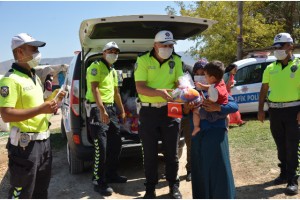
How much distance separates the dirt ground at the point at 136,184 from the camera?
4311 millimetres

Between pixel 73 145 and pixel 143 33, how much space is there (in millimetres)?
1939

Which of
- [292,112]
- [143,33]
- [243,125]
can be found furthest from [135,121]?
[243,125]

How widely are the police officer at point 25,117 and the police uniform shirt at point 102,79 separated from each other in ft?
5.03

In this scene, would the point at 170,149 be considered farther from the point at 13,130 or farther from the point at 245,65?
the point at 245,65

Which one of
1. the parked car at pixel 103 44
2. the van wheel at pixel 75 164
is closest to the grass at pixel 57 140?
the van wheel at pixel 75 164

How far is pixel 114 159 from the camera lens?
4789 millimetres

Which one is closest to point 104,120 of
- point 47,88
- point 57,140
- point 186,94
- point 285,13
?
point 47,88

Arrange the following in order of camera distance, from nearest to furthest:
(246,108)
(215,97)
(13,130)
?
(13,130) < (215,97) < (246,108)

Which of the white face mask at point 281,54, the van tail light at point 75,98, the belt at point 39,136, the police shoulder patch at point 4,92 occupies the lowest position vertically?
the belt at point 39,136

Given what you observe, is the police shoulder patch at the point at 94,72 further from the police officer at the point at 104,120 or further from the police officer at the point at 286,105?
the police officer at the point at 286,105

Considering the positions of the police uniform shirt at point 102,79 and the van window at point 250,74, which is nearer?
the police uniform shirt at point 102,79

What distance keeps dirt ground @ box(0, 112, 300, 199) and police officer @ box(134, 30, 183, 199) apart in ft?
1.94

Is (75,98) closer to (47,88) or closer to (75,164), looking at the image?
(47,88)

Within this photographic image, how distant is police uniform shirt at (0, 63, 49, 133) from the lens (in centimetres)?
268
